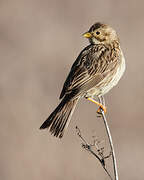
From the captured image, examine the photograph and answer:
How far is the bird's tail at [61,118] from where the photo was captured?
24.5 ft

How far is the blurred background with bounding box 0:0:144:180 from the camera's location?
34.6 ft

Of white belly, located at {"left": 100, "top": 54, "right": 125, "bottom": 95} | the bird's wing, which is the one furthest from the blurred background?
the bird's wing

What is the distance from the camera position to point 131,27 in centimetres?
1416

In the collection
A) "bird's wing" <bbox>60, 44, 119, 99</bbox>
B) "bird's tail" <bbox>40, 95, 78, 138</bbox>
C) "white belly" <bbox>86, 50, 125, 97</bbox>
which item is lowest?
"bird's tail" <bbox>40, 95, 78, 138</bbox>

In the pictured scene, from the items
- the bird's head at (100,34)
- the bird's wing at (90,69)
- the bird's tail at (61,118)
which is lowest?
the bird's tail at (61,118)

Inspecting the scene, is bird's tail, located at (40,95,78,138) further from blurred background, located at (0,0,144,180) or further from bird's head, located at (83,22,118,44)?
blurred background, located at (0,0,144,180)

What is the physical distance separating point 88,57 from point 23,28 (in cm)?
704

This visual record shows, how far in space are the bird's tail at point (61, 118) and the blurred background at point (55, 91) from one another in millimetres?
2762

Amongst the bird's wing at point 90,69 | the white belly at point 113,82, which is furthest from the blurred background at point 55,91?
the bird's wing at point 90,69

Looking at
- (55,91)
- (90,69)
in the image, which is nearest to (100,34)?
(90,69)

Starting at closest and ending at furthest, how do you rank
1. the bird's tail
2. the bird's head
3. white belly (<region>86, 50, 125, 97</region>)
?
the bird's tail → white belly (<region>86, 50, 125, 97</region>) → the bird's head

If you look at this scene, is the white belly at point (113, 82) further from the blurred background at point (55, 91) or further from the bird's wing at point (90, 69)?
the blurred background at point (55, 91)

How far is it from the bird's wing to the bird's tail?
0.14 meters

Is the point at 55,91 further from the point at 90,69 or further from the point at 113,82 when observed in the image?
the point at 90,69
